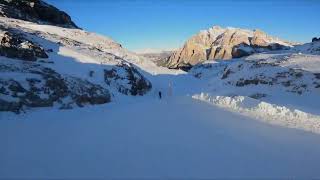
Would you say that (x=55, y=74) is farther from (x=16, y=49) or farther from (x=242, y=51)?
(x=242, y=51)

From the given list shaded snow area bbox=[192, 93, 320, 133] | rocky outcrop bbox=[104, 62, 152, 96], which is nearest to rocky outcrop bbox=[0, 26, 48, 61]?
rocky outcrop bbox=[104, 62, 152, 96]

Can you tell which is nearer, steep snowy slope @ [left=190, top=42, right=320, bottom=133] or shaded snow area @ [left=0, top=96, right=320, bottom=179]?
shaded snow area @ [left=0, top=96, right=320, bottom=179]

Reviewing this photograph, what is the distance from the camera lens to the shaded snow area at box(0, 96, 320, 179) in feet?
31.8

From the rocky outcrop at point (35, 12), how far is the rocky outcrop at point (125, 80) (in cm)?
2513

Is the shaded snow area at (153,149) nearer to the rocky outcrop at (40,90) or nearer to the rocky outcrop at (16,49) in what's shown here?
the rocky outcrop at (40,90)

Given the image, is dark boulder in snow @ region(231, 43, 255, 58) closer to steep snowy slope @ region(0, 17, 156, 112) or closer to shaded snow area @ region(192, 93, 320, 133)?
steep snowy slope @ region(0, 17, 156, 112)

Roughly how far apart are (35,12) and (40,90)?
45.3 m

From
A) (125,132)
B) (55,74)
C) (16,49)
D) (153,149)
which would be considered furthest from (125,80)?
(153,149)

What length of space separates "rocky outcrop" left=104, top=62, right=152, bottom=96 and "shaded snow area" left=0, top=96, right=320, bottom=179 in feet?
56.2

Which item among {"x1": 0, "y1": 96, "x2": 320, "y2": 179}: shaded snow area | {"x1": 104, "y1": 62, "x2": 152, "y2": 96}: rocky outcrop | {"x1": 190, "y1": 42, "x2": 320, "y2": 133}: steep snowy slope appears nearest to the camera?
{"x1": 0, "y1": 96, "x2": 320, "y2": 179}: shaded snow area

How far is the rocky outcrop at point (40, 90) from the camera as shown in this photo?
65.7 ft

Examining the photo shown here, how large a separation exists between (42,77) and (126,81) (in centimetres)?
1354

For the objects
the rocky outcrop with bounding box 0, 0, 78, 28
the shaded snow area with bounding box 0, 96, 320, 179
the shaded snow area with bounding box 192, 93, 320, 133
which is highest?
the rocky outcrop with bounding box 0, 0, 78, 28

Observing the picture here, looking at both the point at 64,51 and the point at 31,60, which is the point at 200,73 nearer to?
the point at 64,51
